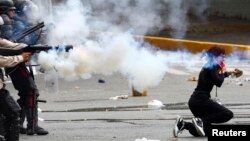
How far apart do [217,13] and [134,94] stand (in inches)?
351

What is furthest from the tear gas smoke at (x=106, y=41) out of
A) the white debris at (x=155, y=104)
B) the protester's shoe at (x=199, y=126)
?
the protester's shoe at (x=199, y=126)

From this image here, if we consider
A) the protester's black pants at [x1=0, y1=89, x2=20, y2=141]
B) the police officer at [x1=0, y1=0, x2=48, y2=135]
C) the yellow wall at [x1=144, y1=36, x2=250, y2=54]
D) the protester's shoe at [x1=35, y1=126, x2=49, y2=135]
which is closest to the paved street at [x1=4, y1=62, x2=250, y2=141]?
the protester's shoe at [x1=35, y1=126, x2=49, y2=135]

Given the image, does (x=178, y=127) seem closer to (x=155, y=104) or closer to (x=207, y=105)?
(x=207, y=105)

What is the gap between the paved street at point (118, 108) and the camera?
11750 mm

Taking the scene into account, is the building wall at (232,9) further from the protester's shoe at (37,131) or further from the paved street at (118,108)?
the protester's shoe at (37,131)

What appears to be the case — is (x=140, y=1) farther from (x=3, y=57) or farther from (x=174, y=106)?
(x=3, y=57)

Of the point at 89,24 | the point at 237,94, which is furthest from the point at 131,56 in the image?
the point at 237,94

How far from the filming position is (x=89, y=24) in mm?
14805

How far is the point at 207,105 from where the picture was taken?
11.3m

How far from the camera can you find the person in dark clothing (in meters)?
11.2

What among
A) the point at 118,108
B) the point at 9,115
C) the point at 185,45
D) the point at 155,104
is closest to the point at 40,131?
the point at 9,115

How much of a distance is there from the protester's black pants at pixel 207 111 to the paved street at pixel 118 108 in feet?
0.85

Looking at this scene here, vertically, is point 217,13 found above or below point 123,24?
above

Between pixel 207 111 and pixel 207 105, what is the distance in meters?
0.08
